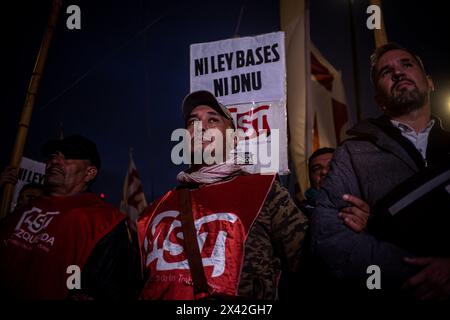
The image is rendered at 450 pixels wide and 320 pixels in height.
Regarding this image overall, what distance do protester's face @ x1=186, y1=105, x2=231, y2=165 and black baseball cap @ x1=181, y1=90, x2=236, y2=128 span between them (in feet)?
0.13

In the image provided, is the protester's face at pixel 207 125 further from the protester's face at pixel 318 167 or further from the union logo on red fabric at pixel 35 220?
the protester's face at pixel 318 167

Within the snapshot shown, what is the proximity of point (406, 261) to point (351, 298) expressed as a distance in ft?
1.31

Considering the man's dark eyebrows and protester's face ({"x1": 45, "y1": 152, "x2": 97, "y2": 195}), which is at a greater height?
the man's dark eyebrows

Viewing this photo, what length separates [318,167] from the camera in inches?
194

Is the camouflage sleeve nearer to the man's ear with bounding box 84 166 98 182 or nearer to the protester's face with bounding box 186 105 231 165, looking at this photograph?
the protester's face with bounding box 186 105 231 165

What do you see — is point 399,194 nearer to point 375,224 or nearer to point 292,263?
point 375,224

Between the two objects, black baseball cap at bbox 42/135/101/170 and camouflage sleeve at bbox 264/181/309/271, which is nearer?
camouflage sleeve at bbox 264/181/309/271

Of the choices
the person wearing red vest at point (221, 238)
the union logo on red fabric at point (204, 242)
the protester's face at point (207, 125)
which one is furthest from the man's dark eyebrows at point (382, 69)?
the union logo on red fabric at point (204, 242)

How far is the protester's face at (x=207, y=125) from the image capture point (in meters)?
3.15

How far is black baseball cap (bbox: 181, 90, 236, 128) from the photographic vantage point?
336 cm

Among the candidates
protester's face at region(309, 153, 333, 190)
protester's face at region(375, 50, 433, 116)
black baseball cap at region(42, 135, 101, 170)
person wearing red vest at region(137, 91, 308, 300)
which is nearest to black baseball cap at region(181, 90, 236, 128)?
person wearing red vest at region(137, 91, 308, 300)

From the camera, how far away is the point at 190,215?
8.48 feet

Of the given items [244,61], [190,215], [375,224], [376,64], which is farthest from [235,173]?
[244,61]

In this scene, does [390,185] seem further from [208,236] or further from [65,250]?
[65,250]
